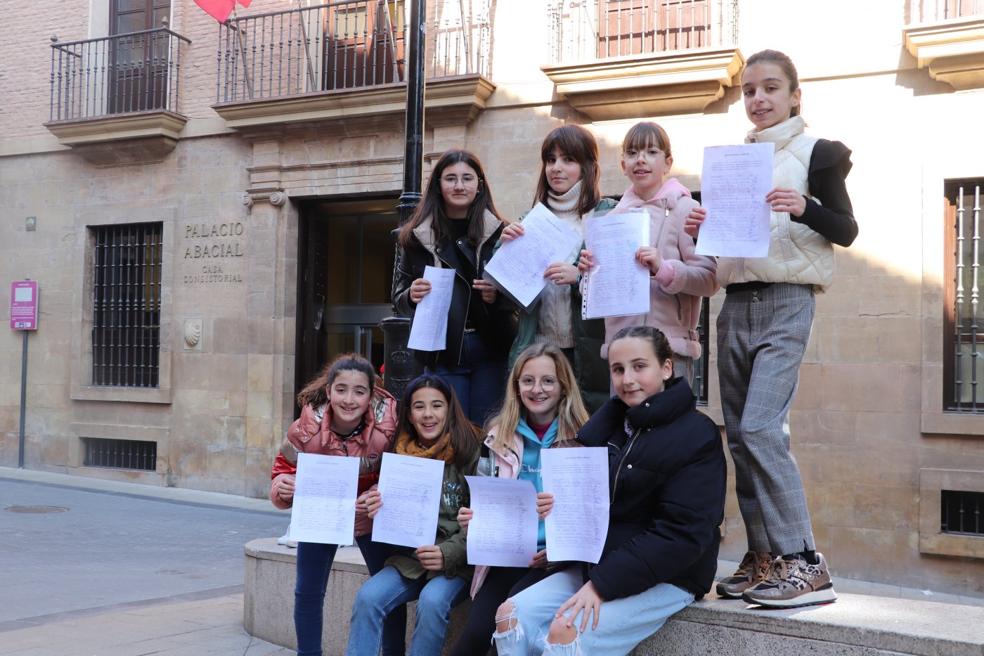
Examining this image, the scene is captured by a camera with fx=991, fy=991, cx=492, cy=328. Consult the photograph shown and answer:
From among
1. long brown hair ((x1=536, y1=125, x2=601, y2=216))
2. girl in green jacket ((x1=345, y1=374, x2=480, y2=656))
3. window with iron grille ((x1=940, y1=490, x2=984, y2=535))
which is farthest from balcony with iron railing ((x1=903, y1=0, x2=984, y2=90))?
girl in green jacket ((x1=345, y1=374, x2=480, y2=656))

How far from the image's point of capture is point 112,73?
44.7ft

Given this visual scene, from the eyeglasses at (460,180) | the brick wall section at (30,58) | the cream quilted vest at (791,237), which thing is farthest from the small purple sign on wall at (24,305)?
the cream quilted vest at (791,237)

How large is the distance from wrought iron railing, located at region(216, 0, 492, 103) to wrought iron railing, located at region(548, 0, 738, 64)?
1.69 m

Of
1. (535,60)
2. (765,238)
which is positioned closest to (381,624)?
(765,238)

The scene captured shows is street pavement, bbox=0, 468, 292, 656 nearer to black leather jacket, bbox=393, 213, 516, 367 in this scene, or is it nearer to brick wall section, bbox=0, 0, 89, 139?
black leather jacket, bbox=393, 213, 516, 367

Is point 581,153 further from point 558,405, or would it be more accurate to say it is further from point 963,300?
point 963,300

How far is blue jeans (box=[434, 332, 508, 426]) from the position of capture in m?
4.57

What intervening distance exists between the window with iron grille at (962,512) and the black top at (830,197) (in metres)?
6.04

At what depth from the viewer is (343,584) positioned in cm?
488

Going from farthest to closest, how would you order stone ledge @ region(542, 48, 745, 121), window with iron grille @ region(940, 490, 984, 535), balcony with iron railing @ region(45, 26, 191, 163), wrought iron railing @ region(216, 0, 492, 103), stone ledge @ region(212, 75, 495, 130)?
balcony with iron railing @ region(45, 26, 191, 163) → wrought iron railing @ region(216, 0, 492, 103) → stone ledge @ region(212, 75, 495, 130) → stone ledge @ region(542, 48, 745, 121) → window with iron grille @ region(940, 490, 984, 535)

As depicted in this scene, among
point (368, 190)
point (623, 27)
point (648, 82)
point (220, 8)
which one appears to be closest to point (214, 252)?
point (368, 190)

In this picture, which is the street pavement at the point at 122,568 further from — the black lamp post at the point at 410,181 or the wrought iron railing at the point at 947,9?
the wrought iron railing at the point at 947,9

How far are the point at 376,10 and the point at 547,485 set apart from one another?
995 cm

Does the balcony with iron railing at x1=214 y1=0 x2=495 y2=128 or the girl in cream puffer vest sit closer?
the girl in cream puffer vest
